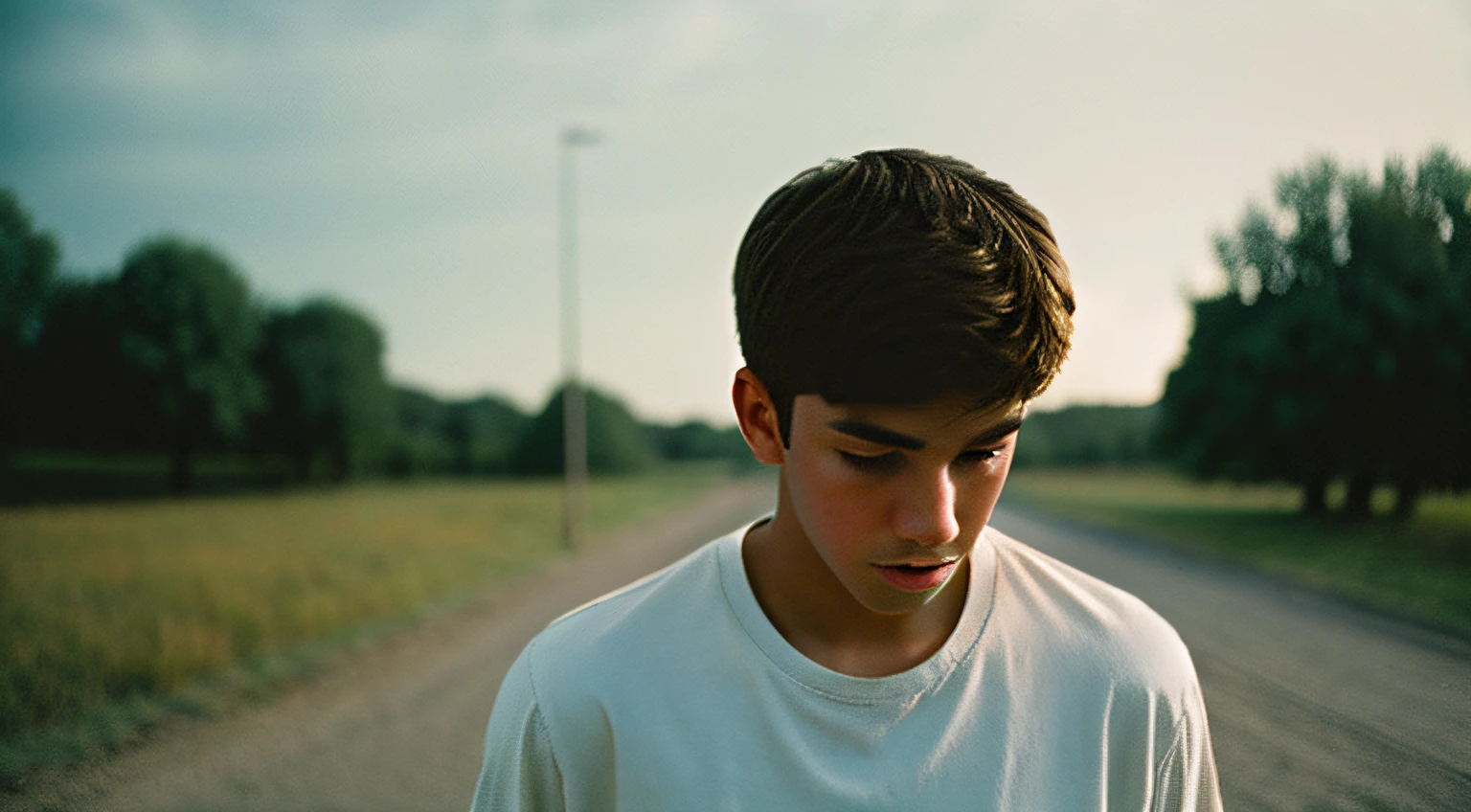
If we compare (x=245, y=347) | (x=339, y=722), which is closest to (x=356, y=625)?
(x=339, y=722)

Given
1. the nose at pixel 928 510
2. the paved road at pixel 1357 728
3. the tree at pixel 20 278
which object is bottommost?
the paved road at pixel 1357 728

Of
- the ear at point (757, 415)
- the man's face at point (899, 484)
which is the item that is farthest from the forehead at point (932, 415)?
the ear at point (757, 415)

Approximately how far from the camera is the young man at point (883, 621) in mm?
1056

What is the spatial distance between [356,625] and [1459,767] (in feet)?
33.5

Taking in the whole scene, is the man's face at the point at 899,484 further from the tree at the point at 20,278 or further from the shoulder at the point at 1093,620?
the tree at the point at 20,278

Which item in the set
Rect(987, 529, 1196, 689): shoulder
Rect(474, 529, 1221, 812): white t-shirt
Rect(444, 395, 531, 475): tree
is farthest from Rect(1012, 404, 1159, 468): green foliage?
Rect(444, 395, 531, 475): tree

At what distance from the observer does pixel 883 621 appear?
4.19 feet

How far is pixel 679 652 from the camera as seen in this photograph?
3.96 ft

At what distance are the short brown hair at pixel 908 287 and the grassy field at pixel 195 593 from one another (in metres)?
5.72

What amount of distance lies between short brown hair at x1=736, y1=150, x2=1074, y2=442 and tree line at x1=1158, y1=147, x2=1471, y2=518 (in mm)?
737

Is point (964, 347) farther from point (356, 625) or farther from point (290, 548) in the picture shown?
point (290, 548)

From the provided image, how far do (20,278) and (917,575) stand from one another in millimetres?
5773

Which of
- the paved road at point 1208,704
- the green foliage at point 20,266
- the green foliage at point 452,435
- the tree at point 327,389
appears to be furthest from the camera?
the green foliage at point 452,435

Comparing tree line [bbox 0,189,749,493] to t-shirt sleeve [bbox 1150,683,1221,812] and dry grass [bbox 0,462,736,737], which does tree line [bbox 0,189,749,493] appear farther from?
t-shirt sleeve [bbox 1150,683,1221,812]
